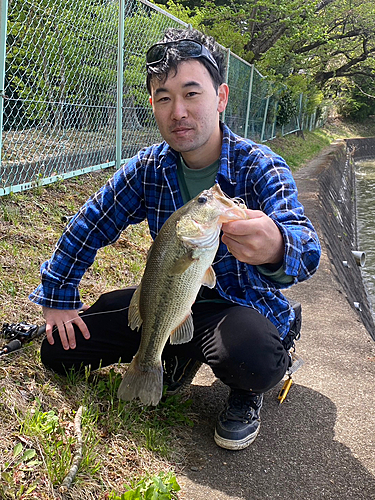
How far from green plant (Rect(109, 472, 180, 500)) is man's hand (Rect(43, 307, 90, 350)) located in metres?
0.95

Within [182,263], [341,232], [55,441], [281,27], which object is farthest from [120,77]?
[281,27]

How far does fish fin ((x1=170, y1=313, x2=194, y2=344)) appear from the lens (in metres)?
2.58

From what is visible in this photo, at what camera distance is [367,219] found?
18.7m

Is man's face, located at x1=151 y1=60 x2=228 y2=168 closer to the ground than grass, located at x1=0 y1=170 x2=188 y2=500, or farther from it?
farther from it

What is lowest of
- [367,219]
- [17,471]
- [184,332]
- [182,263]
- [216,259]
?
[367,219]

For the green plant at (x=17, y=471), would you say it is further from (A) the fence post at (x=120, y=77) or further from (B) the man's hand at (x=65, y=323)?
(A) the fence post at (x=120, y=77)

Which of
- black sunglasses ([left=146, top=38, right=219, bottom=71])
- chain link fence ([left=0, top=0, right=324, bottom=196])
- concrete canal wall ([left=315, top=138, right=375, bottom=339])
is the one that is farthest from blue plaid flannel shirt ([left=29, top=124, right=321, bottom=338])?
concrete canal wall ([left=315, top=138, right=375, bottom=339])

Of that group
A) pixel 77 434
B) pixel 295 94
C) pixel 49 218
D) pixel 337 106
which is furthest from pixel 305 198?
pixel 337 106

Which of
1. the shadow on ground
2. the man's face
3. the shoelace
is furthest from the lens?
the shoelace

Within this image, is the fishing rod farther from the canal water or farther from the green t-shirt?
the canal water

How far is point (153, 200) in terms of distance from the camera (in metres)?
3.04

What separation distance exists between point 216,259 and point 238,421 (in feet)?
2.97

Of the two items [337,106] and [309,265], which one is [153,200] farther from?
[337,106]

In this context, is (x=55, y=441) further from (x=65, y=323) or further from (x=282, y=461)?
(x=282, y=461)
